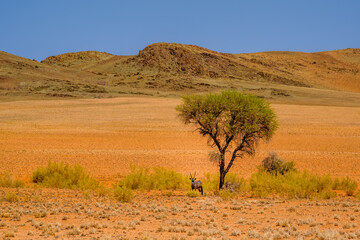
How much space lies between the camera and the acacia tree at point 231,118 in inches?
752

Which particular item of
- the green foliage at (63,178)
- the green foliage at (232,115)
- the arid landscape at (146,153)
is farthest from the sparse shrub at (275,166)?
the green foliage at (63,178)

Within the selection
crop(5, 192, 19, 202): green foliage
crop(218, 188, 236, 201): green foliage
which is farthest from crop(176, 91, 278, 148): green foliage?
crop(5, 192, 19, 202): green foliage

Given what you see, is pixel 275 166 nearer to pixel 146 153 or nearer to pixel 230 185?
pixel 230 185

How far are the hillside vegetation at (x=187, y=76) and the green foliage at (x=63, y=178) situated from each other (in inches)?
2313

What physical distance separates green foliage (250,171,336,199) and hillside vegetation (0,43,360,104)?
64467mm

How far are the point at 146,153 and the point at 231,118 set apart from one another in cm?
1431

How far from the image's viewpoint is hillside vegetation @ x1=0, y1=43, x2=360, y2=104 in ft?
285

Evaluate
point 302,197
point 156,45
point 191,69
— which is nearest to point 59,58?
point 156,45

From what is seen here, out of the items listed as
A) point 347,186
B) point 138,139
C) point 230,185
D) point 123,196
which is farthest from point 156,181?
point 138,139

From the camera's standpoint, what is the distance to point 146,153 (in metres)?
32.6

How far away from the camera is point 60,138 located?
39688mm

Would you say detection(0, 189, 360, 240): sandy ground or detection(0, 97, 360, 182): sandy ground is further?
detection(0, 97, 360, 182): sandy ground

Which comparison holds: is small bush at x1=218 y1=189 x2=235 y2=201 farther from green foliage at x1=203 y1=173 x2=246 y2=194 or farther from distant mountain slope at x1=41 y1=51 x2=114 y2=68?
distant mountain slope at x1=41 y1=51 x2=114 y2=68

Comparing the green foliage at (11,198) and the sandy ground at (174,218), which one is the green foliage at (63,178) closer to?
the sandy ground at (174,218)
